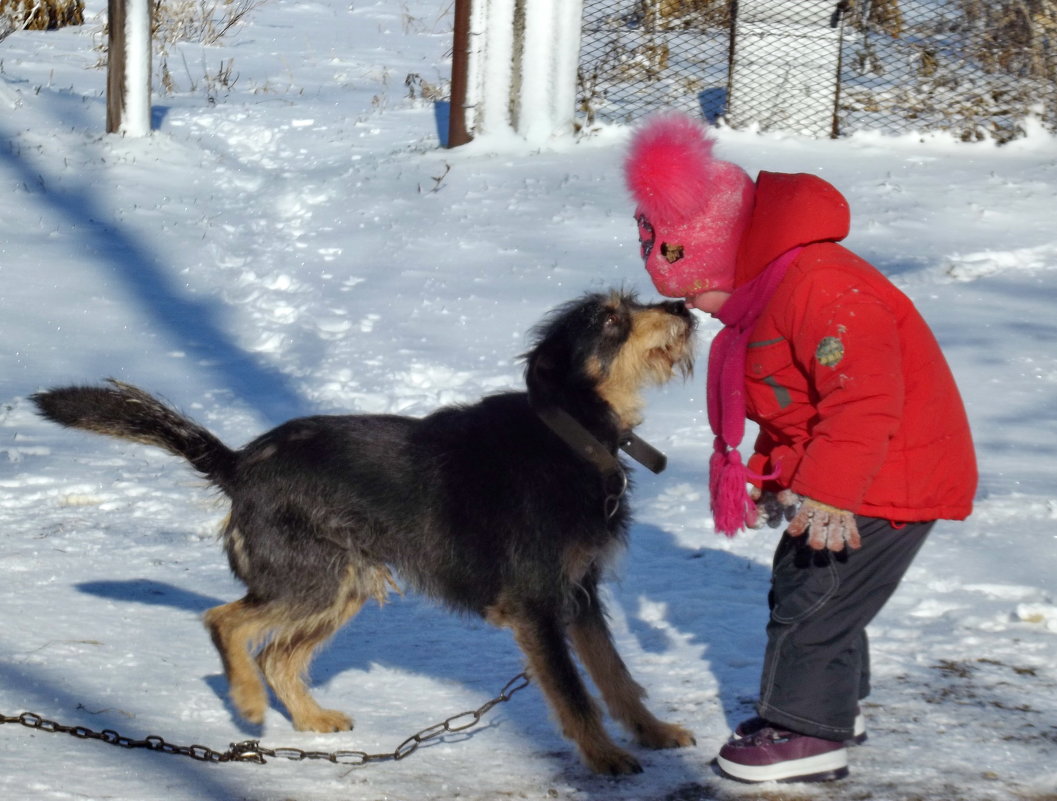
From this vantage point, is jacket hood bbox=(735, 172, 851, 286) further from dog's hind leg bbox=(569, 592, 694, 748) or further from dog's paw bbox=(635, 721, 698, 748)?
dog's paw bbox=(635, 721, 698, 748)

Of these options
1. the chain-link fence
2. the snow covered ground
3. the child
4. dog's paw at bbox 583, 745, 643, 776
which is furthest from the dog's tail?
the chain-link fence

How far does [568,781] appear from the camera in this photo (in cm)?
350

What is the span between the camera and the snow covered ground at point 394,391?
363cm

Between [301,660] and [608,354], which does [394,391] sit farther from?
[608,354]

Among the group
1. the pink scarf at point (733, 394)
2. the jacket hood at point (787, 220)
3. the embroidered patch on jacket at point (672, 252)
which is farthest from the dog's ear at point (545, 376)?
the jacket hood at point (787, 220)

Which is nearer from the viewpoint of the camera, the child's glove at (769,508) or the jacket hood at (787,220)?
the jacket hood at (787,220)

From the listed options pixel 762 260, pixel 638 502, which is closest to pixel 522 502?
pixel 762 260

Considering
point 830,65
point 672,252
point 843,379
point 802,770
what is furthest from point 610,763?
point 830,65

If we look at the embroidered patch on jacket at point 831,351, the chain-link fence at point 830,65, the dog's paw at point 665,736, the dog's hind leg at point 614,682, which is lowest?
the dog's paw at point 665,736

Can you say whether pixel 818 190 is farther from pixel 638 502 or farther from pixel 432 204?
pixel 432 204

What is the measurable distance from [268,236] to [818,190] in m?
7.01

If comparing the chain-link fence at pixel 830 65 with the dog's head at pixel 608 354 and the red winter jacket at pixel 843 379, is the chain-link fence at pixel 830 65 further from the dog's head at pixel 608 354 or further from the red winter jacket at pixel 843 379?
the red winter jacket at pixel 843 379

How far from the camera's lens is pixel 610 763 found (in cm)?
354

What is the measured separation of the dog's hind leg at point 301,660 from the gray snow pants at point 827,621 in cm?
138
